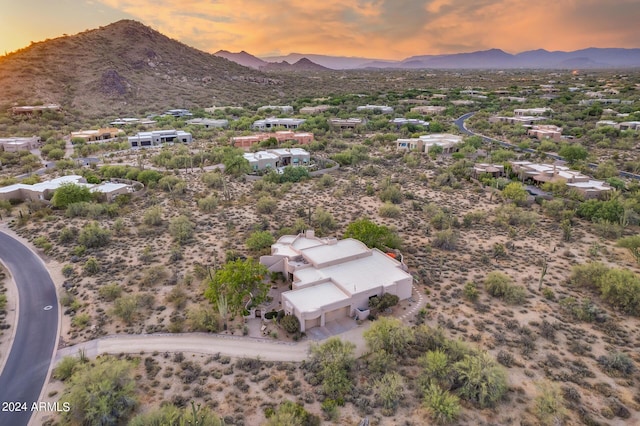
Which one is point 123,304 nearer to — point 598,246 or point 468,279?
point 468,279

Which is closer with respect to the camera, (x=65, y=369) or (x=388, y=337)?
(x=65, y=369)

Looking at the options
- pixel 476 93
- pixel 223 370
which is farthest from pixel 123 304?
pixel 476 93

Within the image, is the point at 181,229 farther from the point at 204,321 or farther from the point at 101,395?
the point at 101,395

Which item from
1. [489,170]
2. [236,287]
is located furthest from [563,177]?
[236,287]

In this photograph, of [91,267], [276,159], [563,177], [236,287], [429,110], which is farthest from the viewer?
[429,110]

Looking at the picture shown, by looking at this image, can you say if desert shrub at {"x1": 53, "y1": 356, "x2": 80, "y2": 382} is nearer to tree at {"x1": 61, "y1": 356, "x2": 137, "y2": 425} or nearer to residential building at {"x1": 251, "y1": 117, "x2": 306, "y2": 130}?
tree at {"x1": 61, "y1": 356, "x2": 137, "y2": 425}

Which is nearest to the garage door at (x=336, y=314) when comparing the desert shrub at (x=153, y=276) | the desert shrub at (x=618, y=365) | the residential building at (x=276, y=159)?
the desert shrub at (x=153, y=276)

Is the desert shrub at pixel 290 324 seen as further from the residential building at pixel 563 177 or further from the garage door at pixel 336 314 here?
the residential building at pixel 563 177
